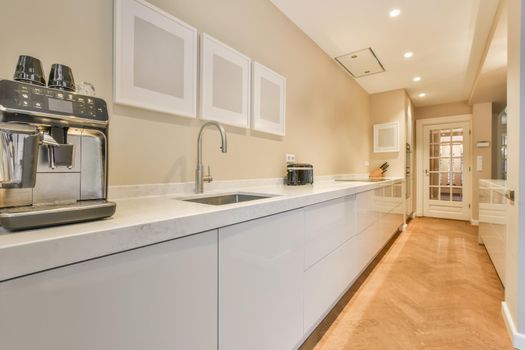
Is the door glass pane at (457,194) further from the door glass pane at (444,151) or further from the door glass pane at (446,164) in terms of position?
the door glass pane at (444,151)

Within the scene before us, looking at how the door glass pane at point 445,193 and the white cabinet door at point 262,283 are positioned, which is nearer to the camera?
the white cabinet door at point 262,283

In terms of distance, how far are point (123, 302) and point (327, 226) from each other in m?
1.19

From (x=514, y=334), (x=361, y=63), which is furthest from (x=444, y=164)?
(x=514, y=334)

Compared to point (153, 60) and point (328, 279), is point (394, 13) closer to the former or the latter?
point (153, 60)

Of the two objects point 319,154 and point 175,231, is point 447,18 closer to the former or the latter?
point 319,154

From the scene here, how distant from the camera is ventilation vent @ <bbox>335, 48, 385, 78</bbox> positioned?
3028mm

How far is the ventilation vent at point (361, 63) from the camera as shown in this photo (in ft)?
9.93

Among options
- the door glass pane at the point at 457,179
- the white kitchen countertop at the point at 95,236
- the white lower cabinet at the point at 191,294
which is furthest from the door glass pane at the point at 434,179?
the white kitchen countertop at the point at 95,236

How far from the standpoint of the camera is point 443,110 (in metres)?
5.26

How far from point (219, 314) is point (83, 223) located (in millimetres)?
499

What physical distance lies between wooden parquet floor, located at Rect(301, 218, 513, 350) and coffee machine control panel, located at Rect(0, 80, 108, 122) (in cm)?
152

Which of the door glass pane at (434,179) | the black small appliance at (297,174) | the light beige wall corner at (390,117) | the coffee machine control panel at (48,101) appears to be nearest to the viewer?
the coffee machine control panel at (48,101)

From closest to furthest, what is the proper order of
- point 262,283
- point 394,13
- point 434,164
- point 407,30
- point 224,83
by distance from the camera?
point 262,283
point 224,83
point 394,13
point 407,30
point 434,164

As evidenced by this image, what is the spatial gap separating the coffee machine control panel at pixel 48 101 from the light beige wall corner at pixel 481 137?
18.9 feet
